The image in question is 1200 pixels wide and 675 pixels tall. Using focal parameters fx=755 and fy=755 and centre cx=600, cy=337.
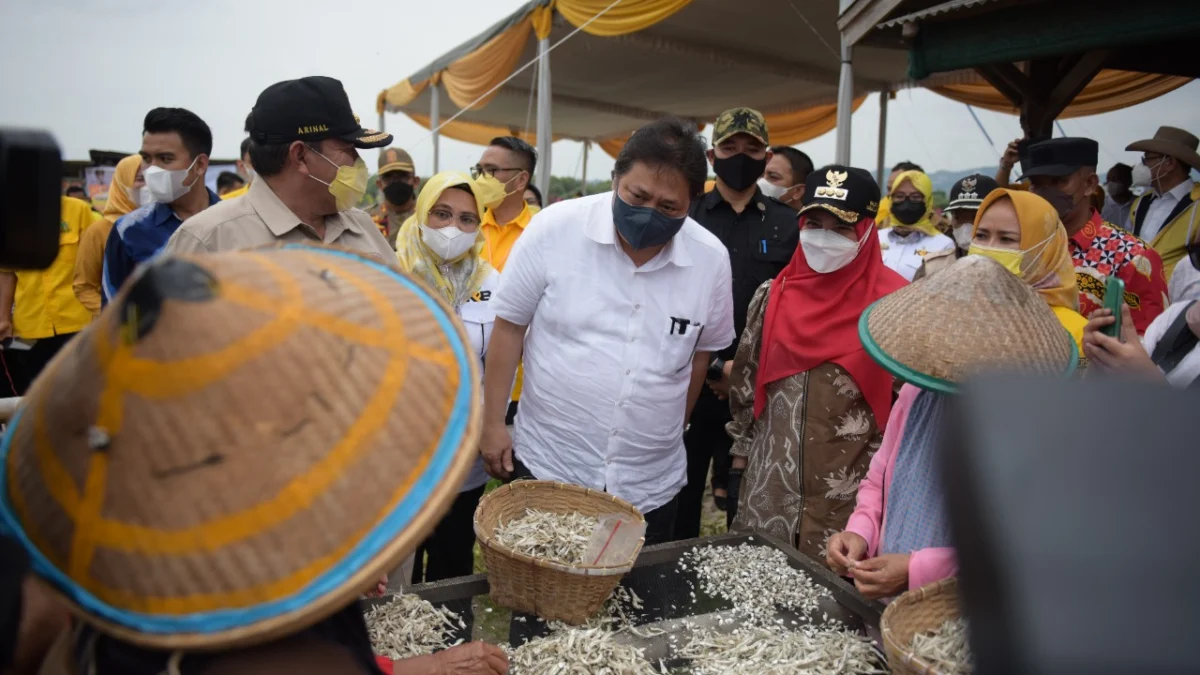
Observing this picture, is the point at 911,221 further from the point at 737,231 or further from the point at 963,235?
the point at 737,231

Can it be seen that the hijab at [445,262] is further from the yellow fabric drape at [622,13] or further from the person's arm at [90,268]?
the yellow fabric drape at [622,13]

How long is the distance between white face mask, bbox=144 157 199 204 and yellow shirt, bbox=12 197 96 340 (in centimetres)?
207

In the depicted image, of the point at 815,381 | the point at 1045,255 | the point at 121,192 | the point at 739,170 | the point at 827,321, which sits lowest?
the point at 815,381

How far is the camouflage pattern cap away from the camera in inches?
158

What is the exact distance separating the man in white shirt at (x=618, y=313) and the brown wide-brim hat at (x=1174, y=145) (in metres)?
5.02

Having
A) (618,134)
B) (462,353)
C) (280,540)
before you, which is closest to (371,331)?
(462,353)

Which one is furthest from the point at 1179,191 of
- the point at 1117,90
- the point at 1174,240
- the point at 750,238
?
the point at 750,238

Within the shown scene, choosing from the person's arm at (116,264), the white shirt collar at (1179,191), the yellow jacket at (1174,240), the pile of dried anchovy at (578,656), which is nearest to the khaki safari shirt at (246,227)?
the pile of dried anchovy at (578,656)

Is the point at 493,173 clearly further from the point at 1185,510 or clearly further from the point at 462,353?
the point at 1185,510

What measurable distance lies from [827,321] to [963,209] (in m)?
2.28

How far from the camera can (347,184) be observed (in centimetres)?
250

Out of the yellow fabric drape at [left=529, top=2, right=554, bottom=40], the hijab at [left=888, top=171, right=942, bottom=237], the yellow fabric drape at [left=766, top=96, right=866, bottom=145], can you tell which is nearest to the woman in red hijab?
the hijab at [left=888, top=171, right=942, bottom=237]

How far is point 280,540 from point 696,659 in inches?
56.7

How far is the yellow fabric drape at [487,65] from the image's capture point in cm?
1008
